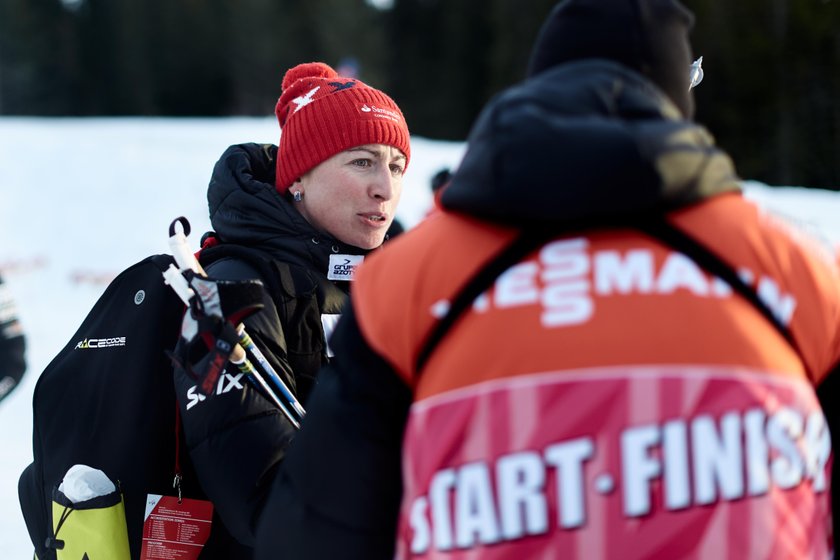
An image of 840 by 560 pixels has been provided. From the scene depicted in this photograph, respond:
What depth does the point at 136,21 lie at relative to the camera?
→ 139ft

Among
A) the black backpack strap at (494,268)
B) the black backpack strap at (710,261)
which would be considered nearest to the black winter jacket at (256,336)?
the black backpack strap at (494,268)

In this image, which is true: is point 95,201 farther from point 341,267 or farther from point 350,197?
point 341,267

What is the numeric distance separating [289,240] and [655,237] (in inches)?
52.1

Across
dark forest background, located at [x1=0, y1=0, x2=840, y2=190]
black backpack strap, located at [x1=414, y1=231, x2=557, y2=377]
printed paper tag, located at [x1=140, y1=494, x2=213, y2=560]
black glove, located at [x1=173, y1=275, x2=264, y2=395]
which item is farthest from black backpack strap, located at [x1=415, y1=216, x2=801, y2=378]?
dark forest background, located at [x1=0, y1=0, x2=840, y2=190]

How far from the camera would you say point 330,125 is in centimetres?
256

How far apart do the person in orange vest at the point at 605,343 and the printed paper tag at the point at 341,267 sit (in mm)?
1143

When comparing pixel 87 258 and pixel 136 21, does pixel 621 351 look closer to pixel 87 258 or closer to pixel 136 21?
pixel 87 258

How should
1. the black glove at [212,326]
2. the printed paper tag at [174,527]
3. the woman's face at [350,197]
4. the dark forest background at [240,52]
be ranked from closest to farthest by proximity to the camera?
the black glove at [212,326] < the printed paper tag at [174,527] < the woman's face at [350,197] < the dark forest background at [240,52]

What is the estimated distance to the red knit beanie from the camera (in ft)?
8.34

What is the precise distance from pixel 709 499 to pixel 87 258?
10398 mm

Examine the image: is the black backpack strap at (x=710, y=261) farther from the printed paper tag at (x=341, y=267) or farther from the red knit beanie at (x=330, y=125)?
the red knit beanie at (x=330, y=125)

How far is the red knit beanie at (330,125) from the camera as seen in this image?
2541 mm

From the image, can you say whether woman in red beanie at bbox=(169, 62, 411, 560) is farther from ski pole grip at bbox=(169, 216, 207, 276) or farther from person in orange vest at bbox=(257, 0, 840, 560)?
person in orange vest at bbox=(257, 0, 840, 560)

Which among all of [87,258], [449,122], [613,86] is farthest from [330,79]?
[449,122]
